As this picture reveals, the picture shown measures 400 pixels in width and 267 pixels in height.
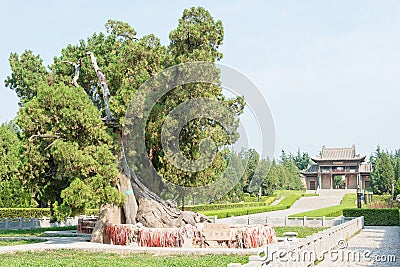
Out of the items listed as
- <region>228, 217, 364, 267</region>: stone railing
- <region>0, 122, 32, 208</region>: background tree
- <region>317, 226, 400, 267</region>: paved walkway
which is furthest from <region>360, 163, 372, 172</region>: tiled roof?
<region>228, 217, 364, 267</region>: stone railing

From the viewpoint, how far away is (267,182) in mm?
55281

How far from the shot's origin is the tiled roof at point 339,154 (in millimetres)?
58044

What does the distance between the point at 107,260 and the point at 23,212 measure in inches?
650

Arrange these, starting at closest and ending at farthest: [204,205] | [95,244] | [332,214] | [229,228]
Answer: [229,228] → [95,244] → [332,214] → [204,205]

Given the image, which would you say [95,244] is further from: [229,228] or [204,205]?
[204,205]

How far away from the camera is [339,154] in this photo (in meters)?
59.2

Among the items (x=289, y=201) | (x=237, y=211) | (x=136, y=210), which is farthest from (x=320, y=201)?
(x=136, y=210)

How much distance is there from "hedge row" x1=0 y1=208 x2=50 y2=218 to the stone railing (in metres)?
16.4

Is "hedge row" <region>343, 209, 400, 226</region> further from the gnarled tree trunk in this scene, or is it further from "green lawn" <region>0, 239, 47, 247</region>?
"green lawn" <region>0, 239, 47, 247</region>

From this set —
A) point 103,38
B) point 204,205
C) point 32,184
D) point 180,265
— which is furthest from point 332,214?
point 180,265

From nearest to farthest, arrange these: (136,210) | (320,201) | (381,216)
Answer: (136,210) → (381,216) → (320,201)

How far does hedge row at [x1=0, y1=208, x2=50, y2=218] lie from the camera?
2553 centimetres

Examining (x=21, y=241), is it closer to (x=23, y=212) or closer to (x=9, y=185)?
(x=23, y=212)

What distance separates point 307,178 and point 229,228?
160 ft
